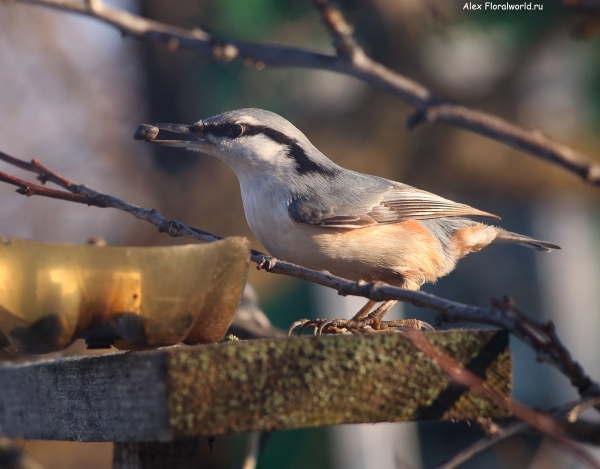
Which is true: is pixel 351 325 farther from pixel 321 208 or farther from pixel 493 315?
pixel 493 315

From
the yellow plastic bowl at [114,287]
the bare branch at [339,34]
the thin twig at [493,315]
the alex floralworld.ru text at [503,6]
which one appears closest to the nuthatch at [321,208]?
the bare branch at [339,34]

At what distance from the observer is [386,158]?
21.5ft

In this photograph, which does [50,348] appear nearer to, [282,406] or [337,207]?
[282,406]

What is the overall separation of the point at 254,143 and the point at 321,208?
0.43 m

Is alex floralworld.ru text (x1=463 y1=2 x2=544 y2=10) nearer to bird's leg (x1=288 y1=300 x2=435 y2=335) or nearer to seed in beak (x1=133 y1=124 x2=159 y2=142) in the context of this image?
seed in beak (x1=133 y1=124 x2=159 y2=142)

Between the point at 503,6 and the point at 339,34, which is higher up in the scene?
the point at 503,6

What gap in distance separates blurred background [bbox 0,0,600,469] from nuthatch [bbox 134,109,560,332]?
306 centimetres

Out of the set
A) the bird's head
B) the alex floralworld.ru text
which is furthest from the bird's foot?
the alex floralworld.ru text

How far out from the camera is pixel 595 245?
6.24 meters

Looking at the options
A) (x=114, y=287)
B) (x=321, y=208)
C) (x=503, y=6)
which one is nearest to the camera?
(x=114, y=287)

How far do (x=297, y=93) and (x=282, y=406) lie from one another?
5785 millimetres

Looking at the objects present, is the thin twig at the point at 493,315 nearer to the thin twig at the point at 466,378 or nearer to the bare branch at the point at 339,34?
the thin twig at the point at 466,378

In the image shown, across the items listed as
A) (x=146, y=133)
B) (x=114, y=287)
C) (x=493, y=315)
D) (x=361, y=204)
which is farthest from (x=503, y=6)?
(x=114, y=287)

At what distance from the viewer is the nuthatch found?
97.9 inches
